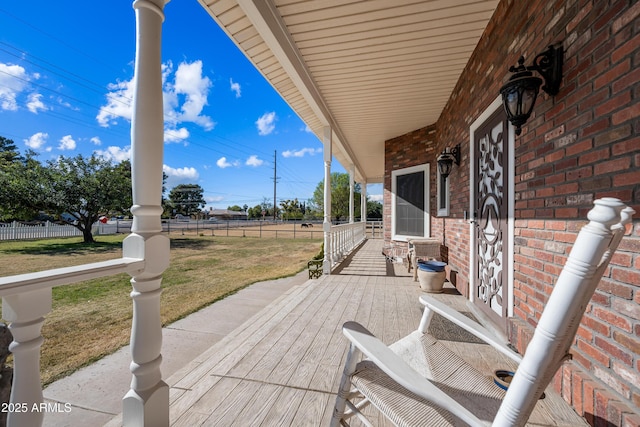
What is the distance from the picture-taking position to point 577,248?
24.3 inches

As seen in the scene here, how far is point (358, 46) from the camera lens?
9.40 ft

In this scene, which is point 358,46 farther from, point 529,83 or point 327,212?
point 327,212

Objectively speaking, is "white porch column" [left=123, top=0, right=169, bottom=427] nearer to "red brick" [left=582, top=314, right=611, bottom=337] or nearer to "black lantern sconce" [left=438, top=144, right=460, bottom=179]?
"red brick" [left=582, top=314, right=611, bottom=337]

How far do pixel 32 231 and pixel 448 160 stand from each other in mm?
21777

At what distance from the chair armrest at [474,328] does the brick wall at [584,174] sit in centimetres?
45

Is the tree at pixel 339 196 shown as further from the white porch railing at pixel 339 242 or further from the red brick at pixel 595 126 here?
the red brick at pixel 595 126

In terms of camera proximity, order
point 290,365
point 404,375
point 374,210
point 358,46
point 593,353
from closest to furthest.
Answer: point 404,375 < point 593,353 < point 290,365 < point 358,46 < point 374,210

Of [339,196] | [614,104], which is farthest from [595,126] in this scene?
[339,196]

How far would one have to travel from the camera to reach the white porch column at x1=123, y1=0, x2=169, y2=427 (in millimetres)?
1197

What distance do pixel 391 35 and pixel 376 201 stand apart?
46.2 metres

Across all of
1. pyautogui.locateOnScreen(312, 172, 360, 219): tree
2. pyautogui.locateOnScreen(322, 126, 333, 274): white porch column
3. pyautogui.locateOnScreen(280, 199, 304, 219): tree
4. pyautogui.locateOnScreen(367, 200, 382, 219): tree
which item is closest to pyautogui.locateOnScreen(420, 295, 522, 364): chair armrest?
pyautogui.locateOnScreen(322, 126, 333, 274): white porch column

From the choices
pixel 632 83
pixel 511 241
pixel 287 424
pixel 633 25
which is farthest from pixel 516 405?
pixel 511 241

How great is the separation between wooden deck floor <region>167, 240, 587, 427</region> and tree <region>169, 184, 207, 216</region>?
6840 centimetres

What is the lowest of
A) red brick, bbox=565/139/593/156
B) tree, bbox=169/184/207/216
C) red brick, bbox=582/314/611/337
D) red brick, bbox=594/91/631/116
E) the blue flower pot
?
the blue flower pot
